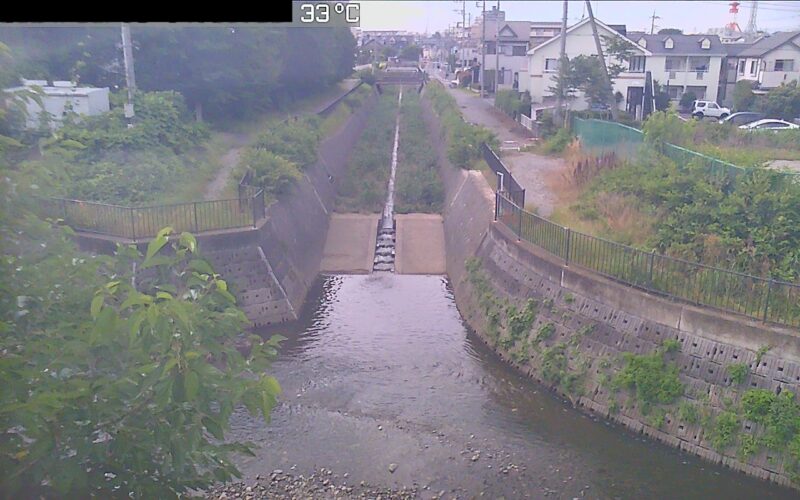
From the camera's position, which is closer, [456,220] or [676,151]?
[676,151]

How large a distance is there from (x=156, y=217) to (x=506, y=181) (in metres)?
8.57

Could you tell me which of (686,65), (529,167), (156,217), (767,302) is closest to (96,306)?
(767,302)

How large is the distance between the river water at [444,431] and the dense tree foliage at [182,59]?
1299cm

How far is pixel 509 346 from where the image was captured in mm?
13625

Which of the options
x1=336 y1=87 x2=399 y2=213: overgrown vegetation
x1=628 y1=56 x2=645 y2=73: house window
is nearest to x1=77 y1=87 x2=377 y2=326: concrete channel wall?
x1=336 y1=87 x2=399 y2=213: overgrown vegetation

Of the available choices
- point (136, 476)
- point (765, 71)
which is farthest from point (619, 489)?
point (765, 71)

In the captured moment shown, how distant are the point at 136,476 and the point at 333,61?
41956mm

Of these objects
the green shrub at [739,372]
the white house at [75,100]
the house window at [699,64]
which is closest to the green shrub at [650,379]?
the green shrub at [739,372]

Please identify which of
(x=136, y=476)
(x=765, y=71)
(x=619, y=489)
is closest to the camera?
(x=136, y=476)

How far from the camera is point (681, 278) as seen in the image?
37.4 feet

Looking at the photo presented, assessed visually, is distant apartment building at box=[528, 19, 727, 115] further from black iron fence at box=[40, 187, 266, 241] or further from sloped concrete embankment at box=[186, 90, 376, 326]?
black iron fence at box=[40, 187, 266, 241]

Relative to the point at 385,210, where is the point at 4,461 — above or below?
above

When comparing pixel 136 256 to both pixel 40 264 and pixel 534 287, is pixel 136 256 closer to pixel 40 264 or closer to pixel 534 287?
pixel 40 264

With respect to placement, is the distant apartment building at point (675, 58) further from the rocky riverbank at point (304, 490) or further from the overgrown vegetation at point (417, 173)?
the rocky riverbank at point (304, 490)
